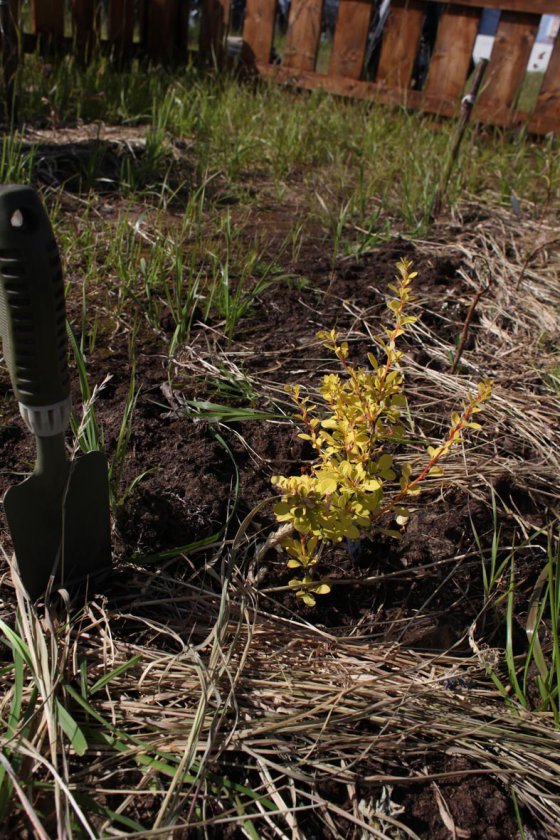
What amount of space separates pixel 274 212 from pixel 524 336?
1292mm

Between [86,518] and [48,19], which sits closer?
[86,518]

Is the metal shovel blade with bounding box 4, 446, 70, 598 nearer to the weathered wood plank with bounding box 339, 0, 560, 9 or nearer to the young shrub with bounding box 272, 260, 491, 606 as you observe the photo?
the young shrub with bounding box 272, 260, 491, 606

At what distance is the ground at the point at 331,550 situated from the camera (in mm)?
1140

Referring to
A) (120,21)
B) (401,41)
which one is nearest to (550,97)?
(401,41)

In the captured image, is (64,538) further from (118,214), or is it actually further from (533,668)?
(118,214)

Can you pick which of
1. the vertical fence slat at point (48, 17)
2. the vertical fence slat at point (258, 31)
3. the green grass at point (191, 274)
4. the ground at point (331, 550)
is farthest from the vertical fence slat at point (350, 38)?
the ground at point (331, 550)

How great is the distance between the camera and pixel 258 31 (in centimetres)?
513

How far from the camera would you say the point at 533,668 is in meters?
1.38

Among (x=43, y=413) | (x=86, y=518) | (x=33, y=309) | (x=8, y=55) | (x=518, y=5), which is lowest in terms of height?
(x=86, y=518)

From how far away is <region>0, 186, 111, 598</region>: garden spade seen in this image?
945 millimetres

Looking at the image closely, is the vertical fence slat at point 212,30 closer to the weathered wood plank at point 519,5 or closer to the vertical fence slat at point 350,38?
the vertical fence slat at point 350,38

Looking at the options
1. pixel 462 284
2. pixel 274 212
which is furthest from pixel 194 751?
pixel 274 212

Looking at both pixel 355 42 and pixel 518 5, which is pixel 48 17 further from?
pixel 518 5

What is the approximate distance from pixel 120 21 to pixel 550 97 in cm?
290
